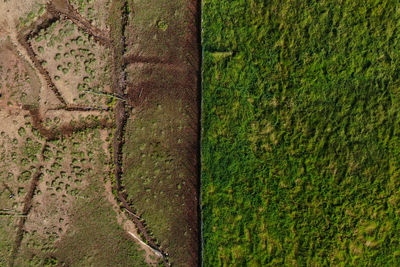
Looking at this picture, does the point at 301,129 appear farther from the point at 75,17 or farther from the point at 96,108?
the point at 75,17

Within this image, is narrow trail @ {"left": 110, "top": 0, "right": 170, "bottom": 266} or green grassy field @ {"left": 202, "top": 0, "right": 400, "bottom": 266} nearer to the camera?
green grassy field @ {"left": 202, "top": 0, "right": 400, "bottom": 266}

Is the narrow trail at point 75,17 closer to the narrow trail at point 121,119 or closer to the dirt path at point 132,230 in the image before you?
the narrow trail at point 121,119

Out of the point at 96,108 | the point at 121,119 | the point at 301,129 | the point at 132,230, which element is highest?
the point at 96,108

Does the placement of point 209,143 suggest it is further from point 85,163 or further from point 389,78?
point 389,78

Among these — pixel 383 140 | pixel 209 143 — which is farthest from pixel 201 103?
pixel 383 140

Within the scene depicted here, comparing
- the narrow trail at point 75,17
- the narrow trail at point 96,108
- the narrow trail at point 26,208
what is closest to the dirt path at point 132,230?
the narrow trail at point 96,108

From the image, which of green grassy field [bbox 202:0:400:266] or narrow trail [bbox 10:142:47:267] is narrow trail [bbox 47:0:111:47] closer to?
green grassy field [bbox 202:0:400:266]

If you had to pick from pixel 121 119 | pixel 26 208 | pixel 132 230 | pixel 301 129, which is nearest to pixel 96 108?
pixel 121 119

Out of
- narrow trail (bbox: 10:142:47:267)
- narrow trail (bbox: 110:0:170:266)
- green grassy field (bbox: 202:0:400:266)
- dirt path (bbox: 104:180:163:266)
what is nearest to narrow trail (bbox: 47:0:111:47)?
narrow trail (bbox: 110:0:170:266)
